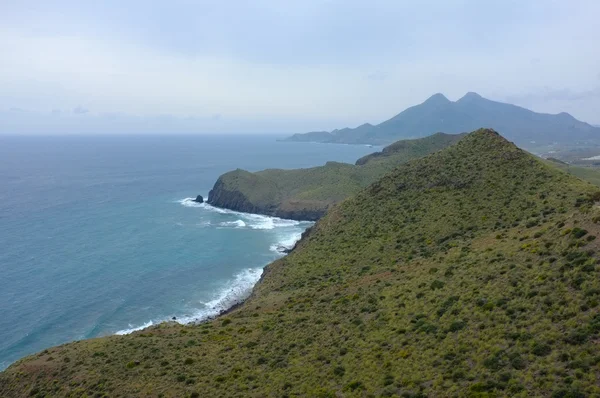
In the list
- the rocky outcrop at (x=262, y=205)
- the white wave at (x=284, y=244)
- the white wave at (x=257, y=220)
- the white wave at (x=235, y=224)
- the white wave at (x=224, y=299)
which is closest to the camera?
the white wave at (x=224, y=299)

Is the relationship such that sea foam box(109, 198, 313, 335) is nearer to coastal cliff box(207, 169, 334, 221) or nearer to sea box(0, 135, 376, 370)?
sea box(0, 135, 376, 370)

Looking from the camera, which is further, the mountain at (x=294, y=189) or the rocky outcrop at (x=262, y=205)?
the mountain at (x=294, y=189)

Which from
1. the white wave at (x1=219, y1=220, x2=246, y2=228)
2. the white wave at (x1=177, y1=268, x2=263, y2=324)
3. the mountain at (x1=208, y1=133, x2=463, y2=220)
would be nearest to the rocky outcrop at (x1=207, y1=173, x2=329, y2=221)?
the mountain at (x1=208, y1=133, x2=463, y2=220)

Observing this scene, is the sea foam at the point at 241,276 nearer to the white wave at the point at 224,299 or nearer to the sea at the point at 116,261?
the white wave at the point at 224,299

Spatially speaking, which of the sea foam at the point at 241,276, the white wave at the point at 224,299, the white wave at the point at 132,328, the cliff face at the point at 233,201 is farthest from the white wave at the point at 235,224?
the white wave at the point at 132,328

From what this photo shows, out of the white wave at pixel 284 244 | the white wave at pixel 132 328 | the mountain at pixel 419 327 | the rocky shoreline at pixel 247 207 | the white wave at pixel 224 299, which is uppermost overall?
the mountain at pixel 419 327

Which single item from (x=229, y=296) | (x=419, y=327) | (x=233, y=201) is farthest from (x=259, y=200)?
(x=419, y=327)
